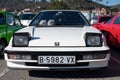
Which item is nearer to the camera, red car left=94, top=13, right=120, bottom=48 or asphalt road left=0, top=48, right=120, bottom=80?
asphalt road left=0, top=48, right=120, bottom=80

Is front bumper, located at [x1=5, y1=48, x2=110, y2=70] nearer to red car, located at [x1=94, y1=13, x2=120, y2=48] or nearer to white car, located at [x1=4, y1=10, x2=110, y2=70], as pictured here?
white car, located at [x1=4, y1=10, x2=110, y2=70]

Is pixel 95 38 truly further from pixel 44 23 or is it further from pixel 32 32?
pixel 44 23

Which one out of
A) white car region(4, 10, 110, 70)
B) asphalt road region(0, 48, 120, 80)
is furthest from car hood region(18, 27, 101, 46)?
asphalt road region(0, 48, 120, 80)

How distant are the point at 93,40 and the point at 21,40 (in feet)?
4.53

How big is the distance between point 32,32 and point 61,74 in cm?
107

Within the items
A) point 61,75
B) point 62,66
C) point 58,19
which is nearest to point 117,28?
point 58,19

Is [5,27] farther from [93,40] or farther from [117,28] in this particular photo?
[93,40]

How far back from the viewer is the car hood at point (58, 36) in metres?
6.32

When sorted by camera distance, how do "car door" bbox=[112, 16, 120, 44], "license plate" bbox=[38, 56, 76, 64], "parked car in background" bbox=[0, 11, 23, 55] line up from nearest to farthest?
"license plate" bbox=[38, 56, 76, 64]
"parked car in background" bbox=[0, 11, 23, 55]
"car door" bbox=[112, 16, 120, 44]

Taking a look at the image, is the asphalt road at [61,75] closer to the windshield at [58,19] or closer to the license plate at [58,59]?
the license plate at [58,59]

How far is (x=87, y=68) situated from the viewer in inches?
247

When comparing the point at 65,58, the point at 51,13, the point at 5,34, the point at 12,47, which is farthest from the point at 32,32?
the point at 5,34

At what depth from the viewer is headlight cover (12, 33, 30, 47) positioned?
640 cm

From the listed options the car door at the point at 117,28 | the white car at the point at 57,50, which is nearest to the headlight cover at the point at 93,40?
the white car at the point at 57,50
